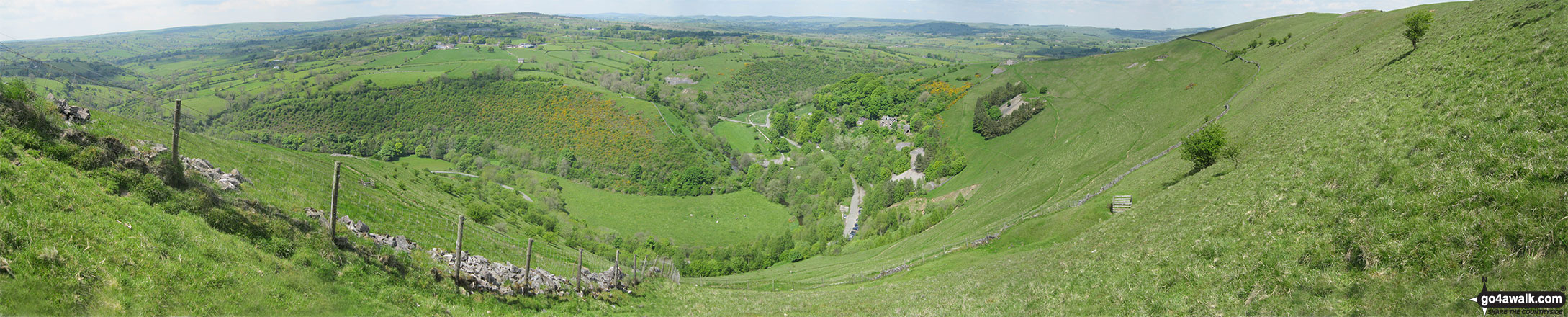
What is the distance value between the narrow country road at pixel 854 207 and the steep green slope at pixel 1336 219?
203 feet

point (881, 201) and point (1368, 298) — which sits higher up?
point (1368, 298)

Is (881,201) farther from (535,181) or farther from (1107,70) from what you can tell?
(535,181)

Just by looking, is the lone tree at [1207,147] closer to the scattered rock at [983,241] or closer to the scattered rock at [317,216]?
the scattered rock at [983,241]

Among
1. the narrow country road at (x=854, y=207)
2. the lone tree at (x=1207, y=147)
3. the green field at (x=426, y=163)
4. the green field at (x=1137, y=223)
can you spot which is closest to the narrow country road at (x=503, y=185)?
the green field at (x=426, y=163)

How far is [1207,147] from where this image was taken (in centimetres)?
3597

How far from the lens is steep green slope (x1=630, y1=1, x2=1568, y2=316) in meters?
12.4

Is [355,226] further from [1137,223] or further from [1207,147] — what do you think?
[1207,147]

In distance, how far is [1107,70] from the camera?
121m

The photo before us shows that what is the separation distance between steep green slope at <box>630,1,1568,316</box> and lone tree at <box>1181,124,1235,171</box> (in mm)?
951

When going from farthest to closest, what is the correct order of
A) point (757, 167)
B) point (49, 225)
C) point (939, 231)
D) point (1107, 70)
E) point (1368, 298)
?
point (757, 167)
point (1107, 70)
point (939, 231)
point (1368, 298)
point (49, 225)

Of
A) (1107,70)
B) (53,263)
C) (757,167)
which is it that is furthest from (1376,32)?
(757,167)

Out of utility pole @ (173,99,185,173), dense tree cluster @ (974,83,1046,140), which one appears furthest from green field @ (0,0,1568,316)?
dense tree cluster @ (974,83,1046,140)

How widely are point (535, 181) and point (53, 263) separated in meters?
132

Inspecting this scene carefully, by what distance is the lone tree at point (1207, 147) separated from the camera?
117 ft
